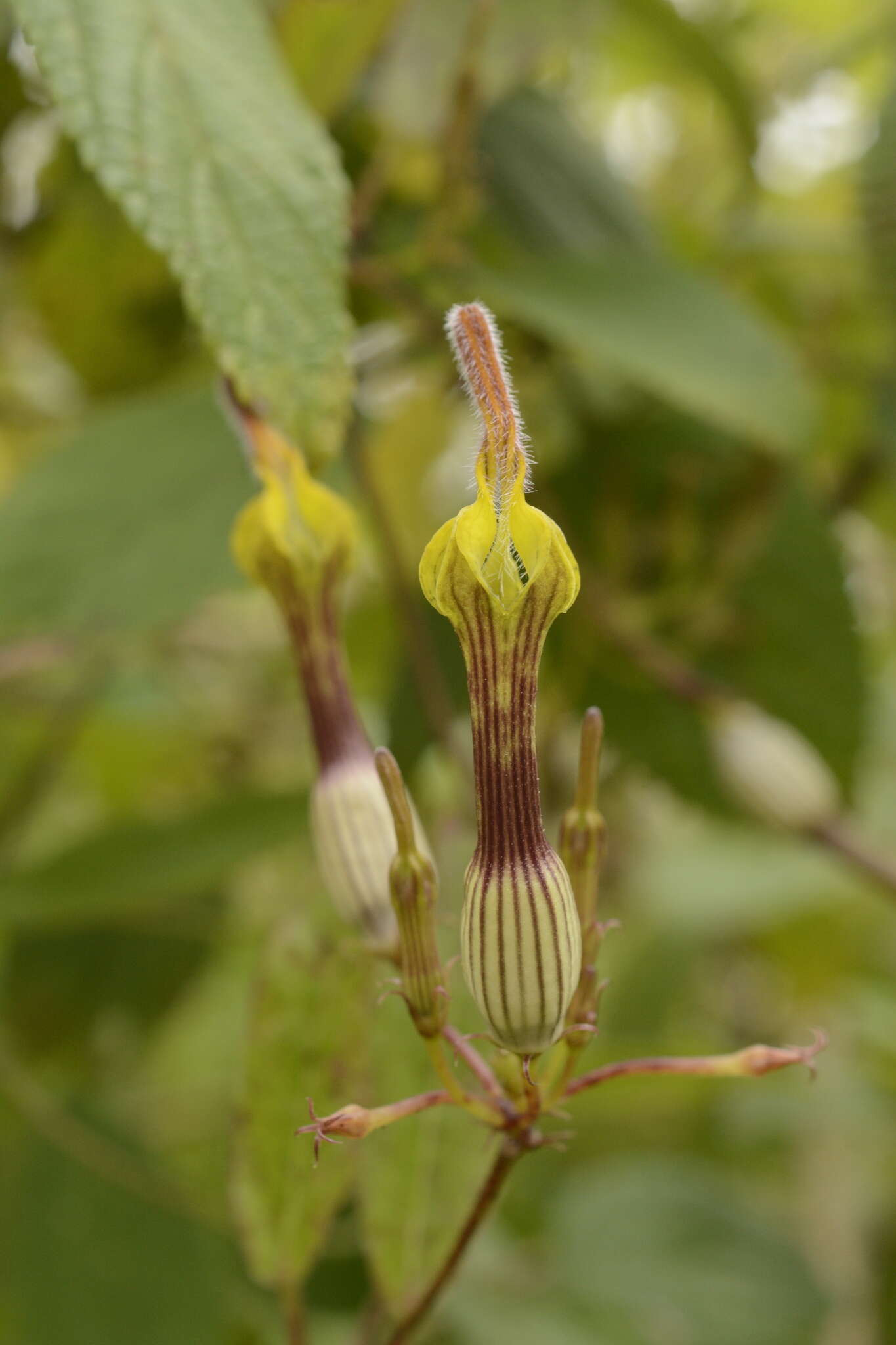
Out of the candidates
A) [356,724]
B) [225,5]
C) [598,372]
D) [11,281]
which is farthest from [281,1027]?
[11,281]

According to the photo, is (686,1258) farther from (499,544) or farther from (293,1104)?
(499,544)

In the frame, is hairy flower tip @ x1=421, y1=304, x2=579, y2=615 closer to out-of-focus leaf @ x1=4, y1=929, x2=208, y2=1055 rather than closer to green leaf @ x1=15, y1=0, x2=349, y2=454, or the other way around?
green leaf @ x1=15, y1=0, x2=349, y2=454

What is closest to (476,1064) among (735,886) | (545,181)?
(545,181)

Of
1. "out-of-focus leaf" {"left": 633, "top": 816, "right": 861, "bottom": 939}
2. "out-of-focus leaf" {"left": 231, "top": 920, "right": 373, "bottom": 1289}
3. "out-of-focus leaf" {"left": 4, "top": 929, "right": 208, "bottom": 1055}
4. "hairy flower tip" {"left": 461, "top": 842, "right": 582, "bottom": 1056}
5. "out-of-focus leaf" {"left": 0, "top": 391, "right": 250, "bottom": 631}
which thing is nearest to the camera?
"hairy flower tip" {"left": 461, "top": 842, "right": 582, "bottom": 1056}

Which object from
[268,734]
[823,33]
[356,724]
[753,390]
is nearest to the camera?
[356,724]

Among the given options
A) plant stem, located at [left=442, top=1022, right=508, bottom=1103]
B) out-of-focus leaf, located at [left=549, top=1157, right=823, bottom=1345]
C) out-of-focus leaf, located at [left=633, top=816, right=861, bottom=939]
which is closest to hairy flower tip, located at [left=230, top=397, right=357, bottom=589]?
plant stem, located at [left=442, top=1022, right=508, bottom=1103]

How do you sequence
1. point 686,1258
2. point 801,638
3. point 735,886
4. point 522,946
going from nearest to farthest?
1. point 522,946
2. point 801,638
3. point 686,1258
4. point 735,886

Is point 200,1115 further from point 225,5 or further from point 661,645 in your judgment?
point 225,5
